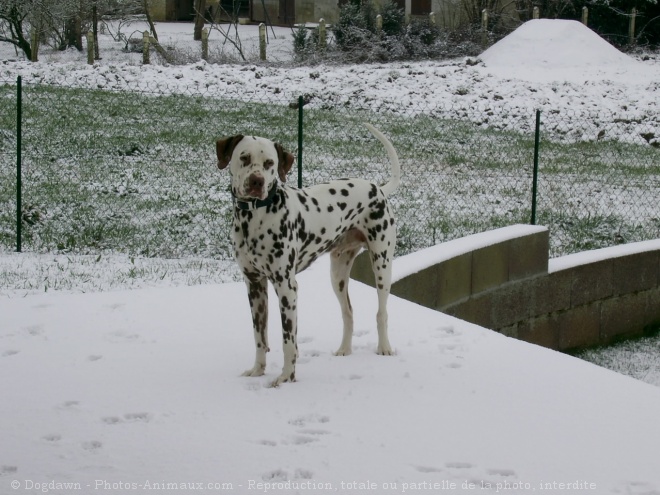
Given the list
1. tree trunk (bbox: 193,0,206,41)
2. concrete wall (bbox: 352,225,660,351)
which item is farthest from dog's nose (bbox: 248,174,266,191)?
tree trunk (bbox: 193,0,206,41)

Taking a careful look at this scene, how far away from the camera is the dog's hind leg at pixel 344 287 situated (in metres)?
6.35

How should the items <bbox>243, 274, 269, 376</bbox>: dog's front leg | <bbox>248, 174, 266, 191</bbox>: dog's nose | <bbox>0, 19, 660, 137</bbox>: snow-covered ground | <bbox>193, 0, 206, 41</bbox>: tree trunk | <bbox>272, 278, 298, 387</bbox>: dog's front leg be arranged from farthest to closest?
<bbox>193, 0, 206, 41</bbox>: tree trunk → <bbox>0, 19, 660, 137</bbox>: snow-covered ground → <bbox>243, 274, 269, 376</bbox>: dog's front leg → <bbox>272, 278, 298, 387</bbox>: dog's front leg → <bbox>248, 174, 266, 191</bbox>: dog's nose

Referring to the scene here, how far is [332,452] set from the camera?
471cm

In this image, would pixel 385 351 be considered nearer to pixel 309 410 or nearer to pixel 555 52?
pixel 309 410

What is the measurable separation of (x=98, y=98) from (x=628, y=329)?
10.8m

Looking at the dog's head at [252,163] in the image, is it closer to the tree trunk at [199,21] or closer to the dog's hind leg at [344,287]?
the dog's hind leg at [344,287]

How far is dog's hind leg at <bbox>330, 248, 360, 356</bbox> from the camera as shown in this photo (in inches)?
250

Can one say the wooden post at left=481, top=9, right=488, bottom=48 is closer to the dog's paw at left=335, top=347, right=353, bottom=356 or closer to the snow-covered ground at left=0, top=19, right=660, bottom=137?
the snow-covered ground at left=0, top=19, right=660, bottom=137

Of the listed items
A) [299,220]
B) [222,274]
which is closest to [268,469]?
[299,220]

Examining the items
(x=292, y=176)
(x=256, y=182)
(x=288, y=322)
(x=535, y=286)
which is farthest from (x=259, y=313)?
(x=292, y=176)

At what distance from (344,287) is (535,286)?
14.9 ft

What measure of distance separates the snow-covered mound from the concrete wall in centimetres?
1467

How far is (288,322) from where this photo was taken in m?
5.67

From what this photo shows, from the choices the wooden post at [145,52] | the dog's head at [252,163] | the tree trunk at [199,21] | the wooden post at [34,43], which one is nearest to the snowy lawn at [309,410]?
the dog's head at [252,163]
